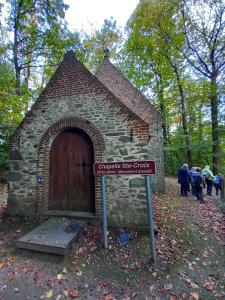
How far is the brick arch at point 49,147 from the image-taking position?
512 cm

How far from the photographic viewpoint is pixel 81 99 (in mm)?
5453

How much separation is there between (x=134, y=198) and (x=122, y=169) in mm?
1382

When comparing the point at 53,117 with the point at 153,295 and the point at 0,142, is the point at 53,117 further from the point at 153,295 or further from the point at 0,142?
the point at 0,142

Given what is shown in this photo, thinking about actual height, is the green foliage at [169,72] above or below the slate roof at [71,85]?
above

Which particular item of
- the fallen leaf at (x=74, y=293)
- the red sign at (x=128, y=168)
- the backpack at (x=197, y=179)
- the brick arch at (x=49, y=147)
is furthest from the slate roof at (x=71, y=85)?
the backpack at (x=197, y=179)

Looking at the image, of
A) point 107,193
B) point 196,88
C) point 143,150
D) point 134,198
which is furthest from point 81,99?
point 196,88

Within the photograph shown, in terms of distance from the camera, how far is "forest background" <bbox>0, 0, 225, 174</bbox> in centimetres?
1087

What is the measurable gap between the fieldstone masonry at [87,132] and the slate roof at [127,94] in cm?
546

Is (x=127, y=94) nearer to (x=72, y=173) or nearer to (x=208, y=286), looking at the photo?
(x=72, y=173)

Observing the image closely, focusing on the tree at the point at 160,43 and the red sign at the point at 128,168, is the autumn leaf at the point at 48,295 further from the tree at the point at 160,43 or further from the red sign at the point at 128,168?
the tree at the point at 160,43

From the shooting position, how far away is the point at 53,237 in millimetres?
4078

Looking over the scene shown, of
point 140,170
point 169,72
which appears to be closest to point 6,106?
point 140,170

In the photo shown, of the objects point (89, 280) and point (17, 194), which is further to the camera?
point (17, 194)

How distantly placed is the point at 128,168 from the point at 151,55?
1473 cm
